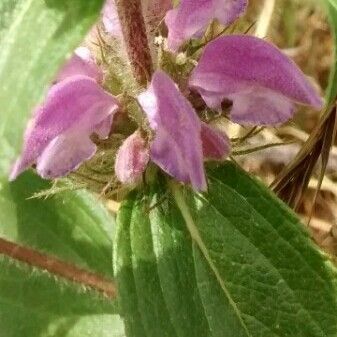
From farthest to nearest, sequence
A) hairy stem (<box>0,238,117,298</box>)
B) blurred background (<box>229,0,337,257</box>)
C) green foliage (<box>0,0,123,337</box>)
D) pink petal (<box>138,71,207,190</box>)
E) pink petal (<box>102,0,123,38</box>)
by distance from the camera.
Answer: blurred background (<box>229,0,337,257</box>) < green foliage (<box>0,0,123,337</box>) < hairy stem (<box>0,238,117,298</box>) < pink petal (<box>102,0,123,38</box>) < pink petal (<box>138,71,207,190</box>)

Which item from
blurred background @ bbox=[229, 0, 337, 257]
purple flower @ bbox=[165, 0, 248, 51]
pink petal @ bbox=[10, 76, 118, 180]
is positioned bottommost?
blurred background @ bbox=[229, 0, 337, 257]

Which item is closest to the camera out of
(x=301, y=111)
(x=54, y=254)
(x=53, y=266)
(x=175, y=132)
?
(x=175, y=132)

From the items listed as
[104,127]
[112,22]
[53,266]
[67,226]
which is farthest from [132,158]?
[67,226]

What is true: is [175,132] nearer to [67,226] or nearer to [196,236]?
[196,236]

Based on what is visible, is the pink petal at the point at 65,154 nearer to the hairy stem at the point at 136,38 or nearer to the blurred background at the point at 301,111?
the hairy stem at the point at 136,38

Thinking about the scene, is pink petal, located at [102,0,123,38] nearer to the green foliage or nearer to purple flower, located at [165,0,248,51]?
purple flower, located at [165,0,248,51]

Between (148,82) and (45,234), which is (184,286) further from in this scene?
(45,234)

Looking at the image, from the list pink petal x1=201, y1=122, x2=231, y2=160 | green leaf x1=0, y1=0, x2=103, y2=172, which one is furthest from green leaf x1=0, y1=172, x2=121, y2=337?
green leaf x1=0, y1=0, x2=103, y2=172
